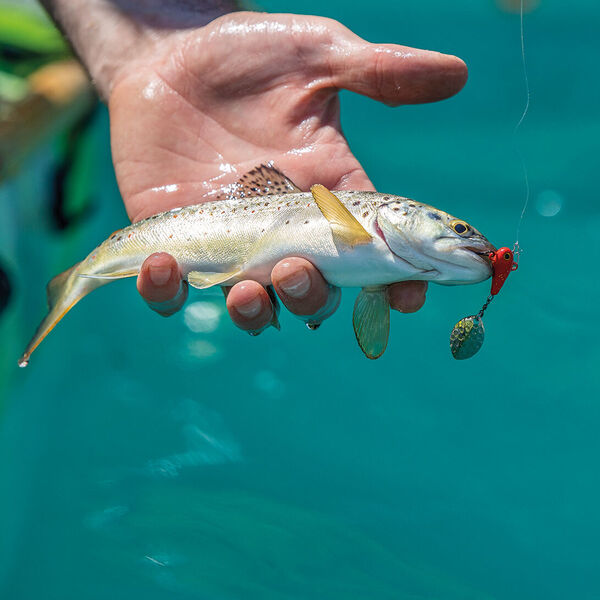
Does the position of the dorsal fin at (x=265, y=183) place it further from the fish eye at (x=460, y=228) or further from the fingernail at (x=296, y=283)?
the fish eye at (x=460, y=228)

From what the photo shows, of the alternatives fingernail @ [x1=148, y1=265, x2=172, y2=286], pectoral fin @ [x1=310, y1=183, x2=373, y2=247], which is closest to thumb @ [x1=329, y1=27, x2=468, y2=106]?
pectoral fin @ [x1=310, y1=183, x2=373, y2=247]

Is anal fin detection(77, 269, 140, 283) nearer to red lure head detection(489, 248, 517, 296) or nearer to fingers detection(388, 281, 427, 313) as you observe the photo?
fingers detection(388, 281, 427, 313)

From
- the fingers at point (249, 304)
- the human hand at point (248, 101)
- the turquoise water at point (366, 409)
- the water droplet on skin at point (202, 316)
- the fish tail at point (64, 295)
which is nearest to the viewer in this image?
the fingers at point (249, 304)

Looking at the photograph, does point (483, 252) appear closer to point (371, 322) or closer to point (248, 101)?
point (371, 322)

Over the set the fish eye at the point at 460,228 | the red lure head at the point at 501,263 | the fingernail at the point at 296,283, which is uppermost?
the fish eye at the point at 460,228

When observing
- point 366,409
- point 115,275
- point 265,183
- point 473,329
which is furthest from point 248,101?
point 366,409

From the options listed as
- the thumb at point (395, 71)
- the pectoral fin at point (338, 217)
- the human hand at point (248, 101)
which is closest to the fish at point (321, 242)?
the pectoral fin at point (338, 217)
